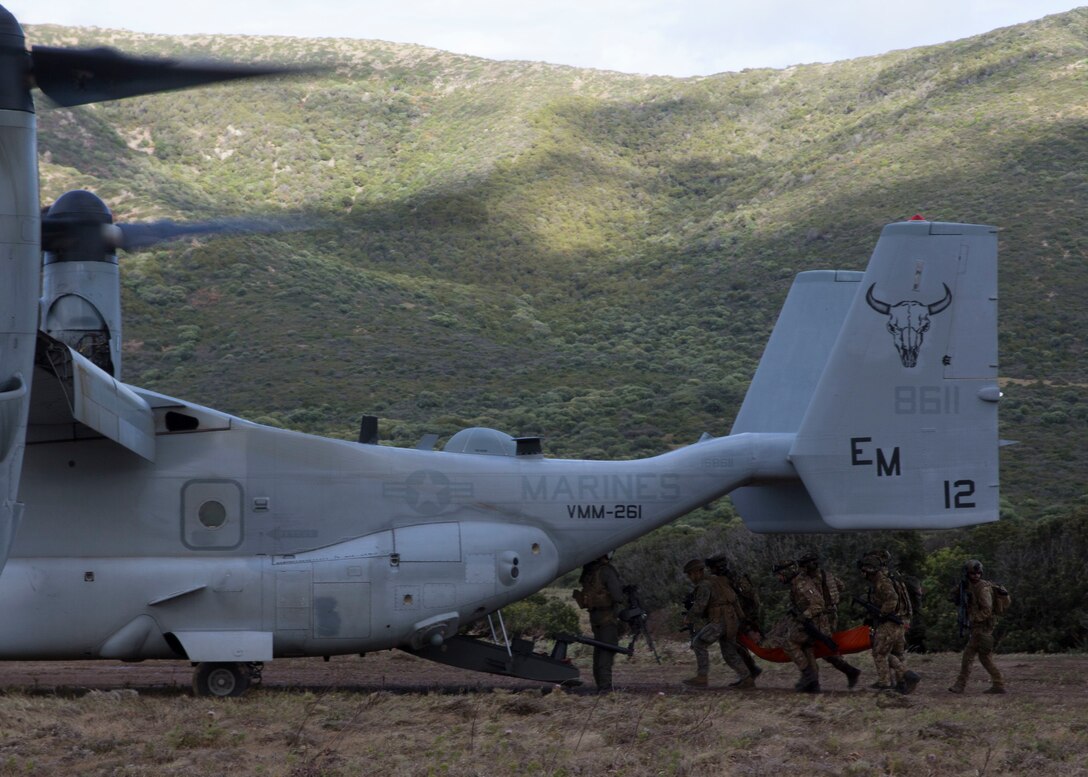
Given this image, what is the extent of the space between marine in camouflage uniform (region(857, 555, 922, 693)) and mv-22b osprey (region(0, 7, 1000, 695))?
2.08ft

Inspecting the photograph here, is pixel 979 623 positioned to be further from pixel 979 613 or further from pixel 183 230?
pixel 183 230

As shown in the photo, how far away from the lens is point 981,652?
43.3 feet

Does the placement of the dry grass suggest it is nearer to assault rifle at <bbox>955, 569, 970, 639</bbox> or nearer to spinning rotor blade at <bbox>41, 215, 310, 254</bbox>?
assault rifle at <bbox>955, 569, 970, 639</bbox>

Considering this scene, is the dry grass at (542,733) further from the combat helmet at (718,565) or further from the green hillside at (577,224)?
the green hillside at (577,224)

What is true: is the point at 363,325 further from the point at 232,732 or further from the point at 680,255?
the point at 232,732

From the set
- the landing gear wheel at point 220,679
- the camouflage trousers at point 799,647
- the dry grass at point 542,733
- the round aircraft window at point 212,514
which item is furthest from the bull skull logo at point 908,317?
the landing gear wheel at point 220,679

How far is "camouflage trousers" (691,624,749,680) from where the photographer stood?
13625mm

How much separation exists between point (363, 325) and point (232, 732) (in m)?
37.6

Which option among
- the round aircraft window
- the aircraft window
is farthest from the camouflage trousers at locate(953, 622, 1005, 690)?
the aircraft window

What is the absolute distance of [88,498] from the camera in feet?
41.7

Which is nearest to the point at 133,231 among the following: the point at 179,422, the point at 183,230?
the point at 183,230

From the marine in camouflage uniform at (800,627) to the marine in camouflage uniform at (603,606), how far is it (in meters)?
1.84

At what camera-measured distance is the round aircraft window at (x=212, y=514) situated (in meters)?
12.9

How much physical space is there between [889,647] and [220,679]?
7.12 meters
